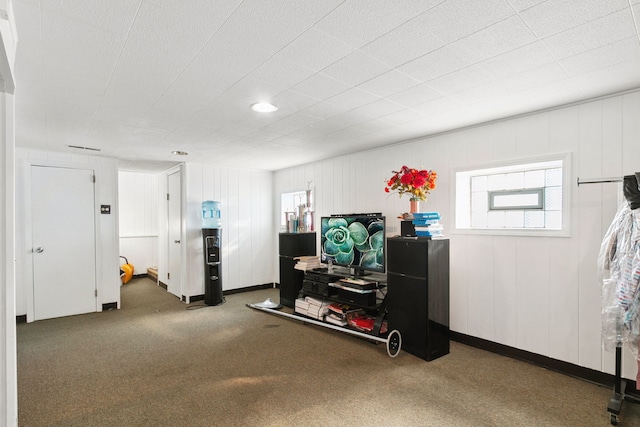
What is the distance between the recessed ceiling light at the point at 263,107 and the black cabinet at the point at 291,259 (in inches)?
98.4

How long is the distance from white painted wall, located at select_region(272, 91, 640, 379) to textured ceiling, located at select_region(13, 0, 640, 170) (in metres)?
0.25

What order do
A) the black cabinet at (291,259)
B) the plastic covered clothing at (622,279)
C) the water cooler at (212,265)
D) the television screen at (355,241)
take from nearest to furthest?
the plastic covered clothing at (622,279) < the television screen at (355,241) < the black cabinet at (291,259) < the water cooler at (212,265)

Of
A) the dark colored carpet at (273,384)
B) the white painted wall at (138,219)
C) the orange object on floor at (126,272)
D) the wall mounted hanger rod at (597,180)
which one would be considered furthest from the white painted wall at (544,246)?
the white painted wall at (138,219)

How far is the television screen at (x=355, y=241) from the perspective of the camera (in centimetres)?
398

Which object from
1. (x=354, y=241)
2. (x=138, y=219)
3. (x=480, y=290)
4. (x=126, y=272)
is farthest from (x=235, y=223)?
(x=480, y=290)

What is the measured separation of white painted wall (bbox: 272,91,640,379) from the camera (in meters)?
2.65

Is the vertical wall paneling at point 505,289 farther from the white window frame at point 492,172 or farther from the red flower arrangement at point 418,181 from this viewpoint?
the red flower arrangement at point 418,181

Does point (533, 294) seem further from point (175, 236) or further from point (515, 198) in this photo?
point (175, 236)

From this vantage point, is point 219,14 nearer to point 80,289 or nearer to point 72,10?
point 72,10

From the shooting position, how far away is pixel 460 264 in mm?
3615

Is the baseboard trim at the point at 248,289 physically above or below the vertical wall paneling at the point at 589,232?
below

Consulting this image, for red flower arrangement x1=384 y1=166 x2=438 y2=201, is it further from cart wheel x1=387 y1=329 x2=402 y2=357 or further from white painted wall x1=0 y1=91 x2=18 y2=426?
white painted wall x1=0 y1=91 x2=18 y2=426

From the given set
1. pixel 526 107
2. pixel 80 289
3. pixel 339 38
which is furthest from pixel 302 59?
pixel 80 289

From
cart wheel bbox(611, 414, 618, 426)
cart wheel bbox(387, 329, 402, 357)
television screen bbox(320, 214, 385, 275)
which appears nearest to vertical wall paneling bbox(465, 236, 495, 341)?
cart wheel bbox(387, 329, 402, 357)
